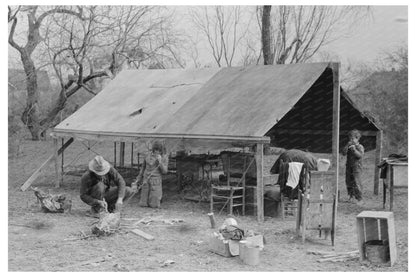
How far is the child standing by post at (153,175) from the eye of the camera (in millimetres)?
11805

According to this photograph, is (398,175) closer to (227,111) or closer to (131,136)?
(227,111)

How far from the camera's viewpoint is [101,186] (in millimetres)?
10211

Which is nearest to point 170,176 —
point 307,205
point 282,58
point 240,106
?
point 240,106

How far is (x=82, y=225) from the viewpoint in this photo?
977 cm

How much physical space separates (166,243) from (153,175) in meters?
3.35

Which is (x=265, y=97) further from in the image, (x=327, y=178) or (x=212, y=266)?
(x=212, y=266)

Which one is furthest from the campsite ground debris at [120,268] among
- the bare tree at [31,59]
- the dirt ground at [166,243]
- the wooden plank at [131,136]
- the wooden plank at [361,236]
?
the bare tree at [31,59]

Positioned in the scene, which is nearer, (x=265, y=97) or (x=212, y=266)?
(x=212, y=266)

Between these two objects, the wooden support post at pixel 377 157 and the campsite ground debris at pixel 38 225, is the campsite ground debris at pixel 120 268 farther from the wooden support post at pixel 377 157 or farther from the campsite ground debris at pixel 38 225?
the wooden support post at pixel 377 157

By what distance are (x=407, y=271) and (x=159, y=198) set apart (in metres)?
6.02

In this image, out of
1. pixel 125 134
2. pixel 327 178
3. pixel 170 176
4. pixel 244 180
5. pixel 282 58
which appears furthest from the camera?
pixel 282 58

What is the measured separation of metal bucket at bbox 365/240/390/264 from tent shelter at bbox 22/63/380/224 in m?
2.85

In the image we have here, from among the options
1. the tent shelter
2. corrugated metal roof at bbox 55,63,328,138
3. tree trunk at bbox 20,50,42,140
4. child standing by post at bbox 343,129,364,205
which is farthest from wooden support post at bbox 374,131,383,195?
tree trunk at bbox 20,50,42,140

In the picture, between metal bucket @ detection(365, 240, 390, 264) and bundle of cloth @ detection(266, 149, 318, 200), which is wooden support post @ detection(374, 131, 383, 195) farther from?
metal bucket @ detection(365, 240, 390, 264)
